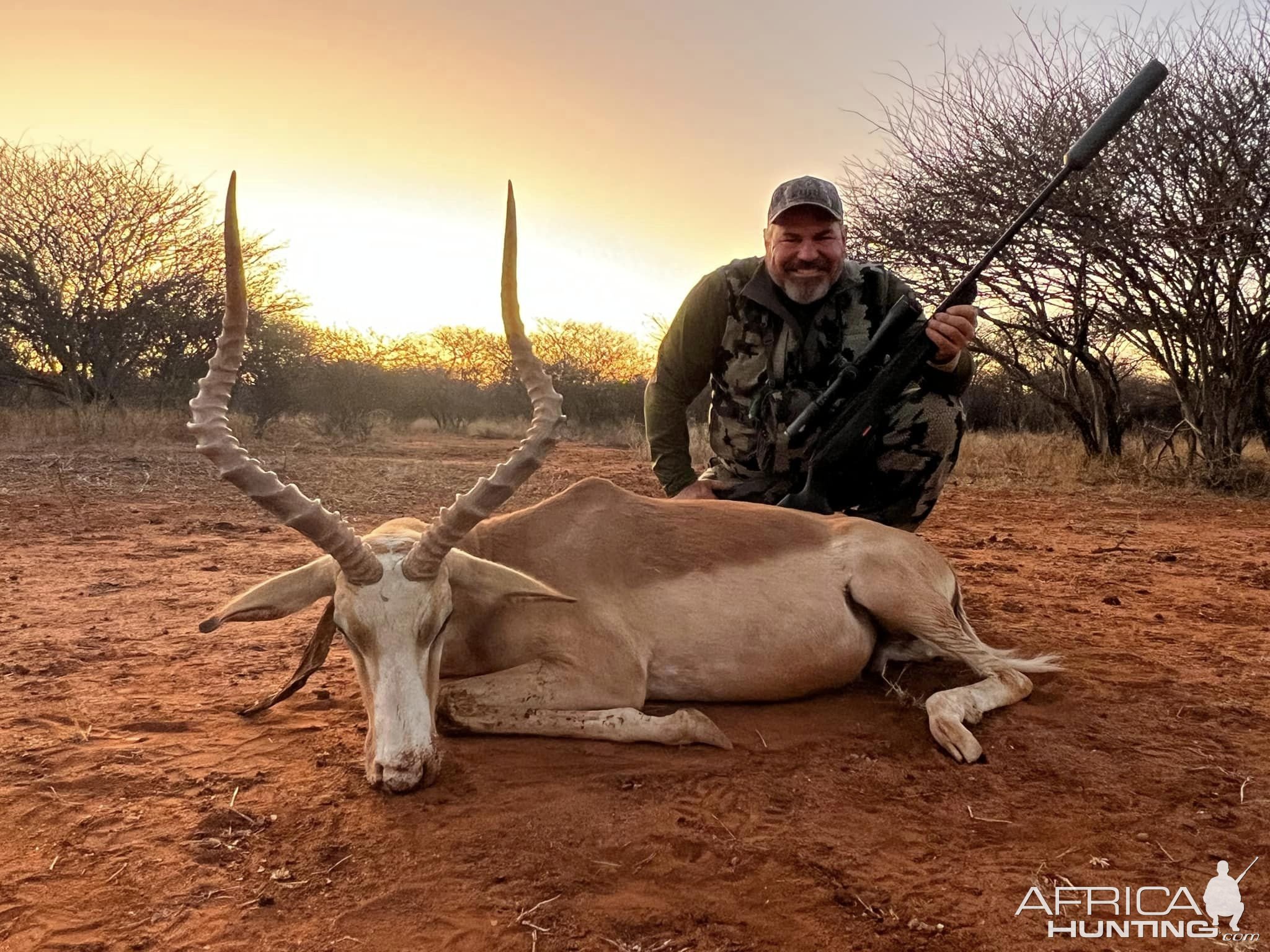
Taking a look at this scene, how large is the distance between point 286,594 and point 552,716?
1054 millimetres

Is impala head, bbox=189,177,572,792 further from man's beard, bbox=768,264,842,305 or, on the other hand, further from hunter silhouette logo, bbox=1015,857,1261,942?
man's beard, bbox=768,264,842,305

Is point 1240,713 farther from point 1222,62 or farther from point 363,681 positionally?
point 1222,62

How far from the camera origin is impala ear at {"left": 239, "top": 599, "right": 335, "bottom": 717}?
10.6 feet

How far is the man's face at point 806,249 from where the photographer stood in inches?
201

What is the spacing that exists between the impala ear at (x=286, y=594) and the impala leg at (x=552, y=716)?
593 millimetres

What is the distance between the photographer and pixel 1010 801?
2.66 m

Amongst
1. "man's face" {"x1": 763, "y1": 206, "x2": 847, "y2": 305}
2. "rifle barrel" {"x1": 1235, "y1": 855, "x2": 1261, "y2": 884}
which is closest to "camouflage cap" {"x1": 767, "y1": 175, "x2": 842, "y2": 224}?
"man's face" {"x1": 763, "y1": 206, "x2": 847, "y2": 305}

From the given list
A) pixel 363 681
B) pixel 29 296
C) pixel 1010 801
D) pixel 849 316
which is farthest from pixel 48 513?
pixel 29 296

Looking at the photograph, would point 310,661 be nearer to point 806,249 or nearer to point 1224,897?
point 1224,897

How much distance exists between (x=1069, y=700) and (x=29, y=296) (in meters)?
20.2

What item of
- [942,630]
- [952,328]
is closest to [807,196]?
[952,328]

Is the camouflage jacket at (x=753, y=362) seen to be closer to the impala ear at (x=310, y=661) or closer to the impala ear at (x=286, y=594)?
the impala ear at (x=310, y=661)

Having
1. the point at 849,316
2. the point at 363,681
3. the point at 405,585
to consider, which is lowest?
the point at 363,681

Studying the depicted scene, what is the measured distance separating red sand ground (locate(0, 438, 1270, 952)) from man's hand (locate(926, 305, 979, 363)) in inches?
61.9
